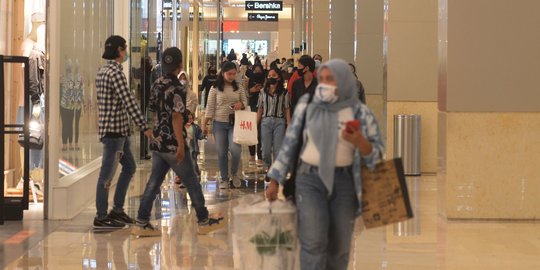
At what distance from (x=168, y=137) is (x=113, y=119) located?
0.71 m

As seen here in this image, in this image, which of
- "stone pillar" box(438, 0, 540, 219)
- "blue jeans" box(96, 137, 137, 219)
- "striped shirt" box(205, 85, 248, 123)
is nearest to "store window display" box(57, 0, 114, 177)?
"blue jeans" box(96, 137, 137, 219)

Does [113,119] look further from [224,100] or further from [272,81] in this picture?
[272,81]

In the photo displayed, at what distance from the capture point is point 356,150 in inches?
219

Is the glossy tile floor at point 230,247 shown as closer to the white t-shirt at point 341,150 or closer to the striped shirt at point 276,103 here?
the white t-shirt at point 341,150

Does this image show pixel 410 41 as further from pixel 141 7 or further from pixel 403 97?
pixel 141 7

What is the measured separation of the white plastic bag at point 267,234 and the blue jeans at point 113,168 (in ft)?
13.2

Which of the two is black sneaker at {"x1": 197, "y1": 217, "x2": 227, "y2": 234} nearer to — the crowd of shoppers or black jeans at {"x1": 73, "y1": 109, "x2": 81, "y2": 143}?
the crowd of shoppers

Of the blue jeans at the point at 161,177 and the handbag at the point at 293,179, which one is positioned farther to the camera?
the blue jeans at the point at 161,177

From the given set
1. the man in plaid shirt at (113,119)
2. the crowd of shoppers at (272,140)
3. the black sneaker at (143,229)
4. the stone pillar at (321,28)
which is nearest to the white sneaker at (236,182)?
the crowd of shoppers at (272,140)

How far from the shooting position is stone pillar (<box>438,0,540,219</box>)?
1045 centimetres

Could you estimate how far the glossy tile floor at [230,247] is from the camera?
26.2 feet

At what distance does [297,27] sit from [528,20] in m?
35.8

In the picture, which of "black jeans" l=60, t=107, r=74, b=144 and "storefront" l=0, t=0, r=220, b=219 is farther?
"black jeans" l=60, t=107, r=74, b=144

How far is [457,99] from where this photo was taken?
34.3ft
